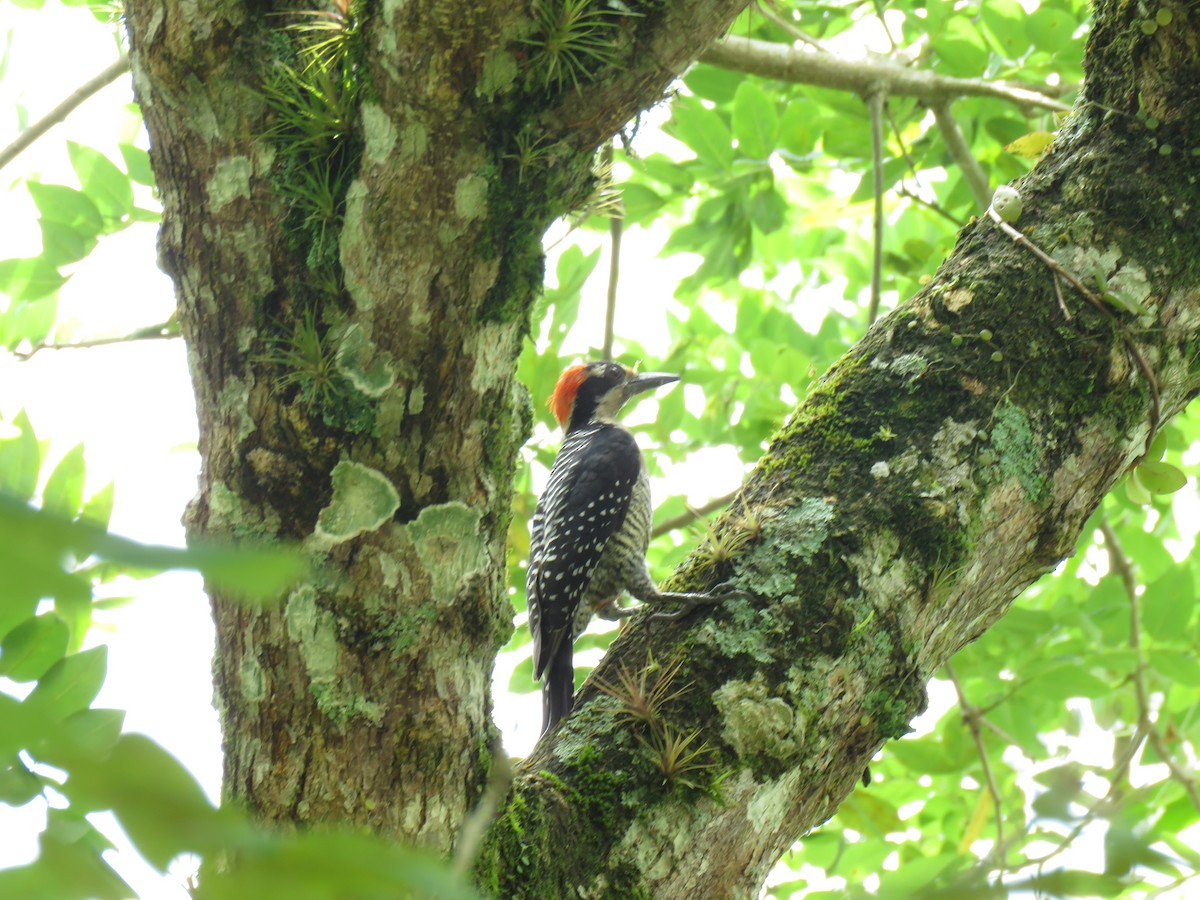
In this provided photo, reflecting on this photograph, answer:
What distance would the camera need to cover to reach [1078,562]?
5637 millimetres

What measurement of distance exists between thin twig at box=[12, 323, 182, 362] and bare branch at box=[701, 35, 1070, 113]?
7.07 feet

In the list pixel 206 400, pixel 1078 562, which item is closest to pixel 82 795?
pixel 206 400

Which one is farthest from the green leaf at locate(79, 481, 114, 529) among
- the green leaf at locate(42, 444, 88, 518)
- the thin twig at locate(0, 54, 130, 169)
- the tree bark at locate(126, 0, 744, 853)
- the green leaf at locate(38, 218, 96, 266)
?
the thin twig at locate(0, 54, 130, 169)

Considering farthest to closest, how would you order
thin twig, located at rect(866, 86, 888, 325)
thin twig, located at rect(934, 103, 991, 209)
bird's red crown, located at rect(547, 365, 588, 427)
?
bird's red crown, located at rect(547, 365, 588, 427), thin twig, located at rect(934, 103, 991, 209), thin twig, located at rect(866, 86, 888, 325)

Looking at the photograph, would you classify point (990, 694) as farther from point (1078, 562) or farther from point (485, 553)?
point (485, 553)

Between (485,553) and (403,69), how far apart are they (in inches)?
35.8

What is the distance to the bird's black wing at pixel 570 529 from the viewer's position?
4016mm

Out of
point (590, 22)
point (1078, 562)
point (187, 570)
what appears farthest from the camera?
point (1078, 562)

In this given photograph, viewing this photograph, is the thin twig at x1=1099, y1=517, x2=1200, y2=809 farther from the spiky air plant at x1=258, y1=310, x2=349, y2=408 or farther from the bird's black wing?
the spiky air plant at x1=258, y1=310, x2=349, y2=408

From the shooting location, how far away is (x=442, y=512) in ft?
6.71

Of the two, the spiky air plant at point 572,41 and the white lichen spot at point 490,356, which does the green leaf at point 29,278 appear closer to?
the white lichen spot at point 490,356

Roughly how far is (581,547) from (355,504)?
2.17 meters

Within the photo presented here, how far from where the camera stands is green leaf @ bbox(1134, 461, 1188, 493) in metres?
2.63

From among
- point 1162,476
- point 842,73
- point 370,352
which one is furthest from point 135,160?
point 1162,476
